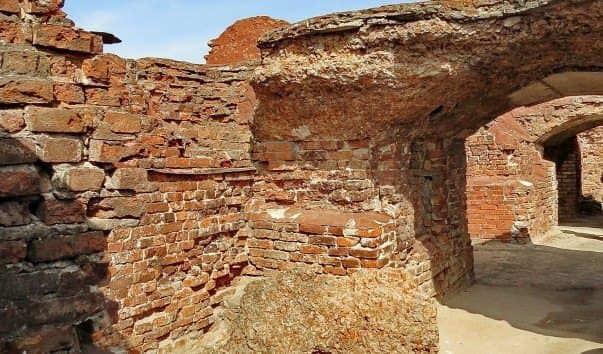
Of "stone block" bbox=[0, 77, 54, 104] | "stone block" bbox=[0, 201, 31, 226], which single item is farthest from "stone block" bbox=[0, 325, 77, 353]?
"stone block" bbox=[0, 77, 54, 104]

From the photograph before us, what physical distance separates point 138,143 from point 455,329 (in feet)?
11.4

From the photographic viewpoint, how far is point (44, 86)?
3.27m

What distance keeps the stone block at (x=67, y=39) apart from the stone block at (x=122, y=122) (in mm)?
459

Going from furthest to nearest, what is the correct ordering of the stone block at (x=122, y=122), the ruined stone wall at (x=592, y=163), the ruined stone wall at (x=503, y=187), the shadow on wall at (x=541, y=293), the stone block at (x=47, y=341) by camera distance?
the ruined stone wall at (x=592, y=163) → the ruined stone wall at (x=503, y=187) → the shadow on wall at (x=541, y=293) → the stone block at (x=122, y=122) → the stone block at (x=47, y=341)

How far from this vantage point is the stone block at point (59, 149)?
3270mm

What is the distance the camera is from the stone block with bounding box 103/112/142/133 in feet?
12.3

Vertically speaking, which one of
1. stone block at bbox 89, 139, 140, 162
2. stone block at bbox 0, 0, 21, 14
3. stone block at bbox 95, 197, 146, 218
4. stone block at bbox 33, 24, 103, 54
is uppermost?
stone block at bbox 0, 0, 21, 14

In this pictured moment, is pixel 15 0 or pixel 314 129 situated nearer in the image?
pixel 15 0

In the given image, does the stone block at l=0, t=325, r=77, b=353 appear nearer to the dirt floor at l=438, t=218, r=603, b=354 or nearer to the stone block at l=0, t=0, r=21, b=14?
the stone block at l=0, t=0, r=21, b=14

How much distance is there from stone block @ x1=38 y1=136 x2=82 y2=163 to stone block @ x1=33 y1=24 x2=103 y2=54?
2.00 ft

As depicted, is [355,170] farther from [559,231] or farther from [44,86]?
[559,231]

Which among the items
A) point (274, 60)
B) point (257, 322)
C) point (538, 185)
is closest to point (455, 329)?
point (257, 322)

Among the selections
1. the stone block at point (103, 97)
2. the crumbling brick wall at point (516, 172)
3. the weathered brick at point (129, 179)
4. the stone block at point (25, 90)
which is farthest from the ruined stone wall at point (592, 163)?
the stone block at point (25, 90)

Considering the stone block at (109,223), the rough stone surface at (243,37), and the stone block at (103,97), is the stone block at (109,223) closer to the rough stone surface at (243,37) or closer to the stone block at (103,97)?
the stone block at (103,97)
